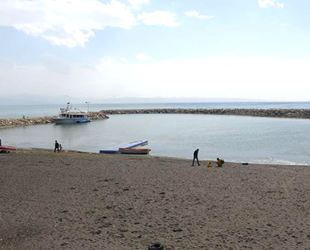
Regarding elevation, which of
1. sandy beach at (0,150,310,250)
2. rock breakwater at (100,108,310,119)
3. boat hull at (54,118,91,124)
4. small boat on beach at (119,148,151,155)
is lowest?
small boat on beach at (119,148,151,155)

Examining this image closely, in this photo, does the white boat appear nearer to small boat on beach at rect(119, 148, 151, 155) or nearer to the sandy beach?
small boat on beach at rect(119, 148, 151, 155)

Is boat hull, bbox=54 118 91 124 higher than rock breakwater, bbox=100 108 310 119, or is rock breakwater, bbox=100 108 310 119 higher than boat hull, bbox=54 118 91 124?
rock breakwater, bbox=100 108 310 119

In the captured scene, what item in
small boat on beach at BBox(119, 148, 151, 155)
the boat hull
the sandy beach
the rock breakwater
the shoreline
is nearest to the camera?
the sandy beach

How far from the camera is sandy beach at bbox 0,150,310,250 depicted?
9.02m

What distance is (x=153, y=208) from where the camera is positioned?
38.6 ft

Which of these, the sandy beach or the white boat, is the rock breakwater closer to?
the white boat

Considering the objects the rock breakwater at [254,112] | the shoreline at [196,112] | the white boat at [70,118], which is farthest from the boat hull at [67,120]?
the rock breakwater at [254,112]

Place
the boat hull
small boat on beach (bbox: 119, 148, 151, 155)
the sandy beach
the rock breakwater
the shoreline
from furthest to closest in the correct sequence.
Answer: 1. the rock breakwater
2. the boat hull
3. the shoreline
4. small boat on beach (bbox: 119, 148, 151, 155)
5. the sandy beach

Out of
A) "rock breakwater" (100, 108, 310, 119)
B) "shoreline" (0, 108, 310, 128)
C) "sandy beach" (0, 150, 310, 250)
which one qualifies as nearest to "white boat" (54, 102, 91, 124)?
"shoreline" (0, 108, 310, 128)

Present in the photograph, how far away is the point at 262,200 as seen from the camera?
12.7 metres

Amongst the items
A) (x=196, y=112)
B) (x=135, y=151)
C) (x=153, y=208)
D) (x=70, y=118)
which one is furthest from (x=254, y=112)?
(x=153, y=208)

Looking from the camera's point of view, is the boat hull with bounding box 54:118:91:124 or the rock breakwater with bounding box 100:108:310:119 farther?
the rock breakwater with bounding box 100:108:310:119

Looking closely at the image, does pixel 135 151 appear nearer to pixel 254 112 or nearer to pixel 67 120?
pixel 67 120

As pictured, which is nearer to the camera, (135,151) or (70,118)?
(135,151)
